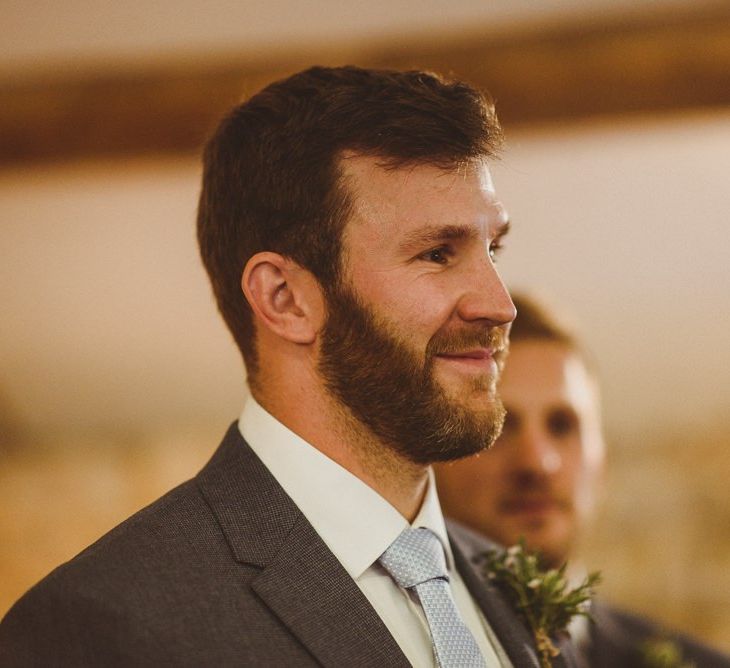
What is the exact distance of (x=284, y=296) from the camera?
5.61ft

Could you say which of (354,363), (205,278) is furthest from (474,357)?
(205,278)

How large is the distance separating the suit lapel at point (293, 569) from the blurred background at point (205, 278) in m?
2.23

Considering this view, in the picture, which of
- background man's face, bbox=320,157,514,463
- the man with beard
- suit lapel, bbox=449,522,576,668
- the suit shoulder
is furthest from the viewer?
the suit shoulder

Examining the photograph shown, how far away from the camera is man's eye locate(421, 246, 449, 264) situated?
1.64m

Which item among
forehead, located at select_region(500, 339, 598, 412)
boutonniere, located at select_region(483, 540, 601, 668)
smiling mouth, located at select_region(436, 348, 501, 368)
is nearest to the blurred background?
forehead, located at select_region(500, 339, 598, 412)

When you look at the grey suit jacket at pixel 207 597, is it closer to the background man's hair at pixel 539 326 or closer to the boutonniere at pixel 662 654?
the boutonniere at pixel 662 654

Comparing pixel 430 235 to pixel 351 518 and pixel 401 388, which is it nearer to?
pixel 401 388

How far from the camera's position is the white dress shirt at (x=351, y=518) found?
5.19 feet

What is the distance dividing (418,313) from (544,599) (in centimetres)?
65

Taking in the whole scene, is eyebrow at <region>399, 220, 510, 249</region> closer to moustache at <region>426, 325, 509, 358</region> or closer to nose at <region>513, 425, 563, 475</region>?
moustache at <region>426, 325, 509, 358</region>

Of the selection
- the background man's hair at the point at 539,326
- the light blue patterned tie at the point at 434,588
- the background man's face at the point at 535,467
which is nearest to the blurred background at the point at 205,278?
the background man's hair at the point at 539,326

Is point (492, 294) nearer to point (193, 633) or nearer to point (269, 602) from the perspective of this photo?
point (269, 602)

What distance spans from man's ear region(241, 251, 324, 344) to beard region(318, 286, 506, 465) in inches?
1.4

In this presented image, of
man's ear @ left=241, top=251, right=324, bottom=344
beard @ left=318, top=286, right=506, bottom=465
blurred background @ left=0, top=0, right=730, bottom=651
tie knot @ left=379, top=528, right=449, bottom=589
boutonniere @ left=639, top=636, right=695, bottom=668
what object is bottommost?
boutonniere @ left=639, top=636, right=695, bottom=668
